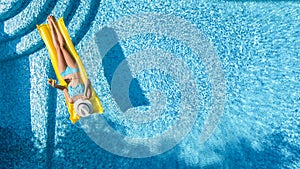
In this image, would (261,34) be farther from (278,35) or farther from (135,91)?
(135,91)

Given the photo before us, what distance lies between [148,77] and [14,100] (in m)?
1.57

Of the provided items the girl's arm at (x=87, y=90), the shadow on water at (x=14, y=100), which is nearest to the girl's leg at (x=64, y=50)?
the girl's arm at (x=87, y=90)

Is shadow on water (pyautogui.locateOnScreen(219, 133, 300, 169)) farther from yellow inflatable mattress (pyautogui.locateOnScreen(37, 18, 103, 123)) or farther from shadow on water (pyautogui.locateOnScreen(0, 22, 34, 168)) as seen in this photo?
shadow on water (pyautogui.locateOnScreen(0, 22, 34, 168))

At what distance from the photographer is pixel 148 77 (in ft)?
14.5

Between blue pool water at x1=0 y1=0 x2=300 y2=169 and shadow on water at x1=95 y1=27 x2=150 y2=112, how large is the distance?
0.04ft

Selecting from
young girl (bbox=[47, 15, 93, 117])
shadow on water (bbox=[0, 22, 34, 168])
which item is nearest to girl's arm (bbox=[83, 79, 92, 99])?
young girl (bbox=[47, 15, 93, 117])

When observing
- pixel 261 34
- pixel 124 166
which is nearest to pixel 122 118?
pixel 124 166

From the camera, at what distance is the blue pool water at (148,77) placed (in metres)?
4.27

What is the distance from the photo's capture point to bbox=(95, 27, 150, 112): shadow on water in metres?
4.39

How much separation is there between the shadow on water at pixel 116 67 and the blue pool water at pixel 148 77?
12 millimetres

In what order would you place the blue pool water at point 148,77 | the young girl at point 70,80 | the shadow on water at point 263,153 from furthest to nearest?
the blue pool water at point 148,77 → the shadow on water at point 263,153 → the young girl at point 70,80

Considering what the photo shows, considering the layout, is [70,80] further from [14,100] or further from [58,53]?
[14,100]

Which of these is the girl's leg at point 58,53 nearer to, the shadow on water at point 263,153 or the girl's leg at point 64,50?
the girl's leg at point 64,50

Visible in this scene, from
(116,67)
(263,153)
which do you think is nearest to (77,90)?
(116,67)
